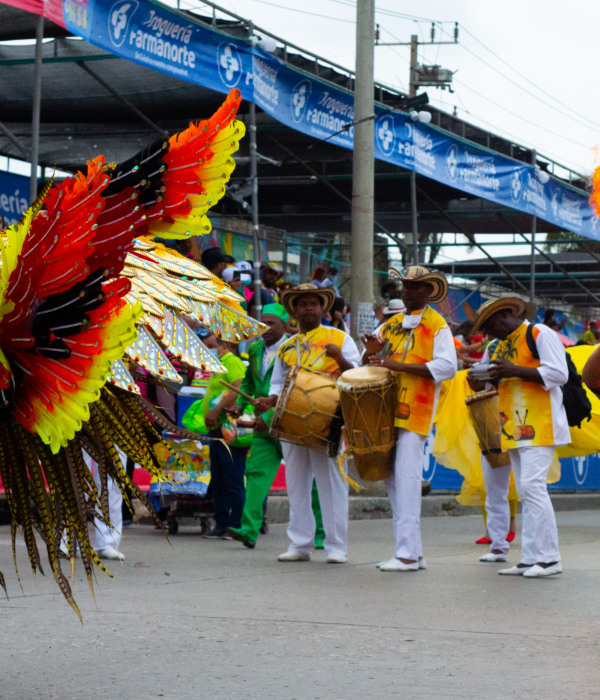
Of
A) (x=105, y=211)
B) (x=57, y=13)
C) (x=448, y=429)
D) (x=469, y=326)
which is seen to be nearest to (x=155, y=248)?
(x=105, y=211)

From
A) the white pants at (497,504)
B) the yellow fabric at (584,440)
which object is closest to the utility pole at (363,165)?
the yellow fabric at (584,440)

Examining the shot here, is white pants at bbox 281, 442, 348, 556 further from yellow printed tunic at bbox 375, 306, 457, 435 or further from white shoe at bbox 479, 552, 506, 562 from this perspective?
white shoe at bbox 479, 552, 506, 562

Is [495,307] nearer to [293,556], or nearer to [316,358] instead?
[316,358]

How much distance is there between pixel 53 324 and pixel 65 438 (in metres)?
0.24

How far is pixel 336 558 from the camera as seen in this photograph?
299 inches

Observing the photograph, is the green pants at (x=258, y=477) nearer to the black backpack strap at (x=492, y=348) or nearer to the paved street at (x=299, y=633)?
the paved street at (x=299, y=633)

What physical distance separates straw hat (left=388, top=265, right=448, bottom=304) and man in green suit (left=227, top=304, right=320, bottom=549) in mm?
1521

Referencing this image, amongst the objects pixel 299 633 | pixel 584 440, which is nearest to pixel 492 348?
pixel 584 440

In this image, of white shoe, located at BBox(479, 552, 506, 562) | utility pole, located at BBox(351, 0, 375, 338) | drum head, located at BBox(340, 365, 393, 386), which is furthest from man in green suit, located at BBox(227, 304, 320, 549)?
utility pole, located at BBox(351, 0, 375, 338)

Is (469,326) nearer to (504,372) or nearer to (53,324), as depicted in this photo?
(504,372)

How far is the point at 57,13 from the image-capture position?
27.6ft

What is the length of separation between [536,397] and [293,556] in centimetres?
207

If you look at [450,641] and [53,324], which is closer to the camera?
Result: [53,324]

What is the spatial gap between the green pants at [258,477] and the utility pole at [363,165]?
9.26ft
